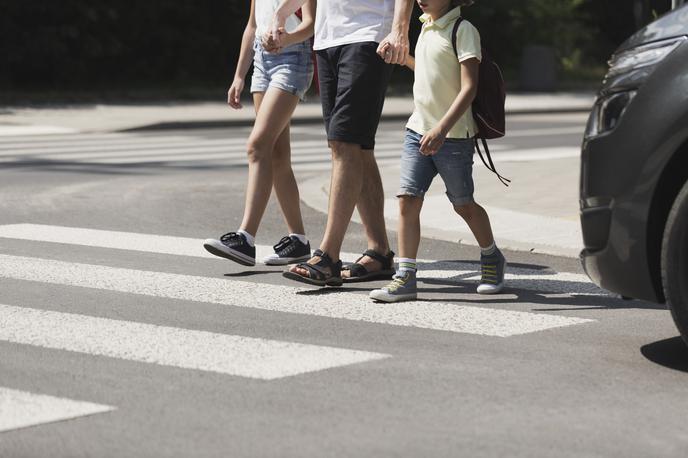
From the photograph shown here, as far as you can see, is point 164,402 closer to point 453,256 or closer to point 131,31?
point 453,256

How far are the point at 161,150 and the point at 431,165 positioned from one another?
35.0 feet

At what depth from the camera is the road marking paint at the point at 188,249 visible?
7.39m

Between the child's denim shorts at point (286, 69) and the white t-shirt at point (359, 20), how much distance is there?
66 cm

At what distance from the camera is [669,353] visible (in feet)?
18.5

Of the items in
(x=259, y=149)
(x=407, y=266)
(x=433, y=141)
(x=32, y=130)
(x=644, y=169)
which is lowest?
(x=32, y=130)

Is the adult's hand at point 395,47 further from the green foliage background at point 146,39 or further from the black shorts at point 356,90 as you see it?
the green foliage background at point 146,39

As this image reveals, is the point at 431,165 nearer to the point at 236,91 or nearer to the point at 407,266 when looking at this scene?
the point at 407,266

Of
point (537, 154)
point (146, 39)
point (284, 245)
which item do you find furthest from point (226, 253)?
point (146, 39)

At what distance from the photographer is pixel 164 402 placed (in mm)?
4723

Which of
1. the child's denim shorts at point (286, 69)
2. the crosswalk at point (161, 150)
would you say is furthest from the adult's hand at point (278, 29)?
the crosswalk at point (161, 150)

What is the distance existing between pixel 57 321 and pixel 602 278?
7.50 ft

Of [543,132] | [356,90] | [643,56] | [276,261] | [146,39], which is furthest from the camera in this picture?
[146,39]

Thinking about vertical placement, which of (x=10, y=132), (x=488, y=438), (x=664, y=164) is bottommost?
(x=10, y=132)

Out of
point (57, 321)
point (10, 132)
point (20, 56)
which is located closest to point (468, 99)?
point (57, 321)
